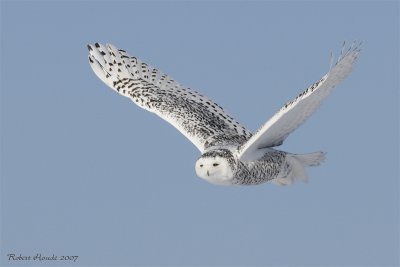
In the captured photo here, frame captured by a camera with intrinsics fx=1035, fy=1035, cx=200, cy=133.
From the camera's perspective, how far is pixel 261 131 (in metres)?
13.2

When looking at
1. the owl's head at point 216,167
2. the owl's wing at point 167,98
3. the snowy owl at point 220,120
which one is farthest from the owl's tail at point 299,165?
the owl's head at point 216,167

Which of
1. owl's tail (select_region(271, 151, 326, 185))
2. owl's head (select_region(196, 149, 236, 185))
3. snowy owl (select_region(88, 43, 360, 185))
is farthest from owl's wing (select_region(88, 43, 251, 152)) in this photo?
owl's head (select_region(196, 149, 236, 185))

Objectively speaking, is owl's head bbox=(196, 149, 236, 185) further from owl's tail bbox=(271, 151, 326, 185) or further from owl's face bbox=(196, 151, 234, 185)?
owl's tail bbox=(271, 151, 326, 185)

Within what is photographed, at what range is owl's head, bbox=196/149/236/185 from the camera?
1347 cm

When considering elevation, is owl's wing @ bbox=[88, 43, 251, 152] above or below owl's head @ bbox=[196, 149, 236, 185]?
above

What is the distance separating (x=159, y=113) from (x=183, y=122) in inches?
19.9

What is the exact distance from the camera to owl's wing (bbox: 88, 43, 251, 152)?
1501 centimetres

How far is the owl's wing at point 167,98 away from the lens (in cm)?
1501

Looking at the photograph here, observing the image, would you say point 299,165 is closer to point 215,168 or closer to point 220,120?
point 220,120

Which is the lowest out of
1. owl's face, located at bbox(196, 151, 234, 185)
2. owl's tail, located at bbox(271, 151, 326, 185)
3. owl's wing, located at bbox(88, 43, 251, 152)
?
owl's face, located at bbox(196, 151, 234, 185)

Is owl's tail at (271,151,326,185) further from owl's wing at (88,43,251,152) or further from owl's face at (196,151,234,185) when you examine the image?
owl's face at (196,151,234,185)

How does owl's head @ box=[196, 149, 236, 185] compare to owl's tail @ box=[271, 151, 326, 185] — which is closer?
owl's head @ box=[196, 149, 236, 185]

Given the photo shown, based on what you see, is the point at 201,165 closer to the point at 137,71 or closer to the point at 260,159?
the point at 260,159

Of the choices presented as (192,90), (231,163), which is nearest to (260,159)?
(231,163)
